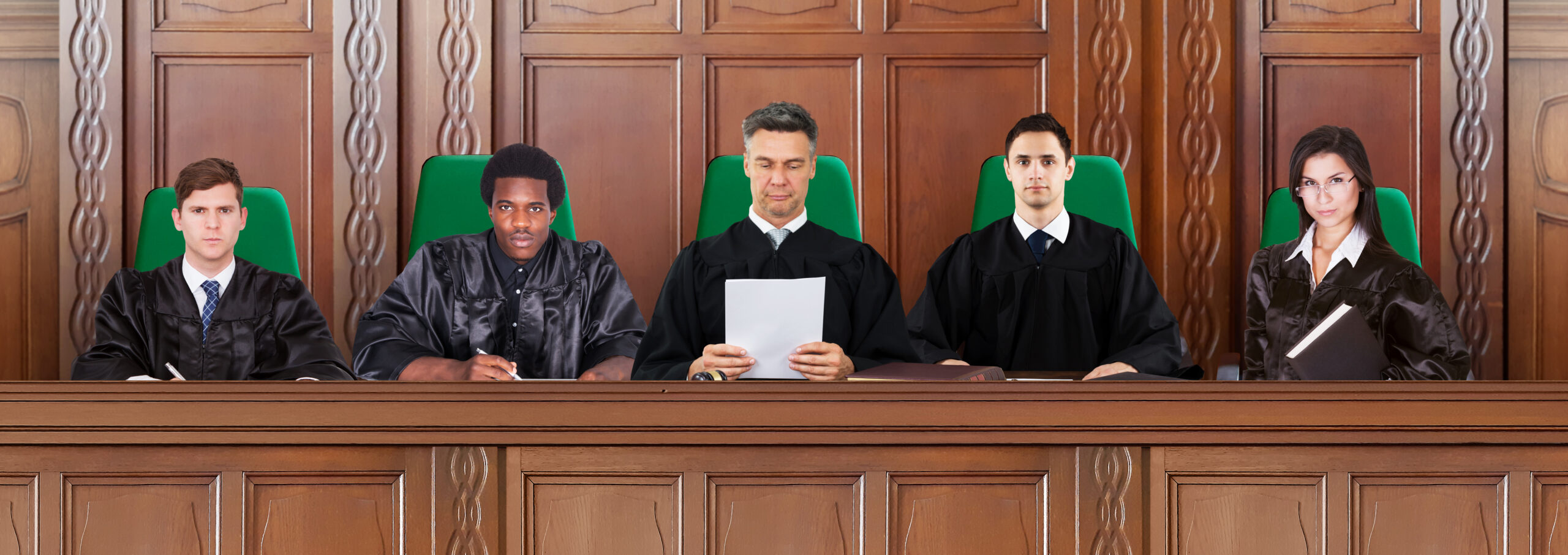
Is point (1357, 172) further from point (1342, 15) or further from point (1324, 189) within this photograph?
point (1342, 15)

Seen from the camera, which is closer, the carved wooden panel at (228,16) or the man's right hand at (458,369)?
the man's right hand at (458,369)

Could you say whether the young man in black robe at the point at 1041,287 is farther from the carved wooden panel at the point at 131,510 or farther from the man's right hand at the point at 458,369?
the carved wooden panel at the point at 131,510

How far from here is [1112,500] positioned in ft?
4.44

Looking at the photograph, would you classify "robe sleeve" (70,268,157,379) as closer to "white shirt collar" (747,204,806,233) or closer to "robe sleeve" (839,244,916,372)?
"white shirt collar" (747,204,806,233)

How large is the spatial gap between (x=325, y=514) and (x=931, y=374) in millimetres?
875

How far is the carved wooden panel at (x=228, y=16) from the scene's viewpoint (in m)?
3.10

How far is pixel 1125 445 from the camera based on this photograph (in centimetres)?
134

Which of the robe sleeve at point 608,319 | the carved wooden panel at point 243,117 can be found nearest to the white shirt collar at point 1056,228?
the robe sleeve at point 608,319

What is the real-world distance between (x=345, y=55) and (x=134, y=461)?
6.64ft

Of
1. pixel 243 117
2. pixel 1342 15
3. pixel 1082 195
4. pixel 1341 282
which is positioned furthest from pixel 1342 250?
pixel 243 117

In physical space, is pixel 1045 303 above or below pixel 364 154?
below

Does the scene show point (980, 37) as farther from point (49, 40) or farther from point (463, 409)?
point (49, 40)

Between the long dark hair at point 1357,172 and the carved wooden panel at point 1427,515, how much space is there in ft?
2.43

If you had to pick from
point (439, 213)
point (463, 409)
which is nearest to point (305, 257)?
point (439, 213)
